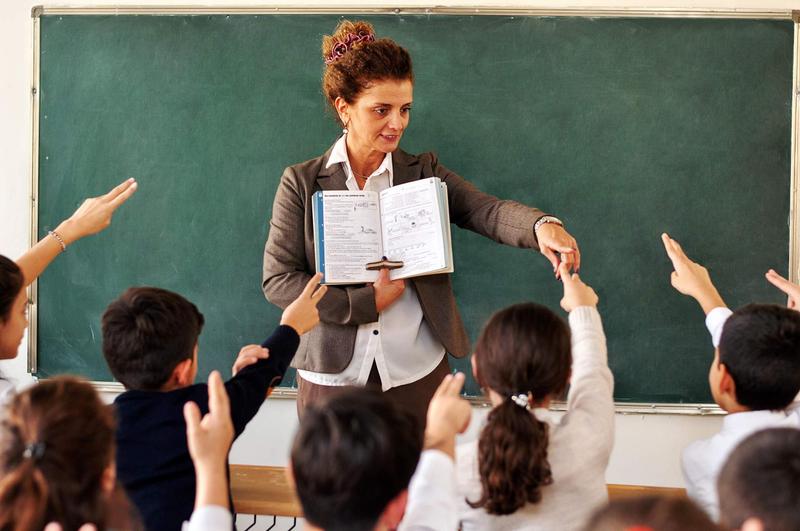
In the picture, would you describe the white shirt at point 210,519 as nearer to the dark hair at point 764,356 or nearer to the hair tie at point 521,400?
the hair tie at point 521,400

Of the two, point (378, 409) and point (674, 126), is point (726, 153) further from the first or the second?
point (378, 409)

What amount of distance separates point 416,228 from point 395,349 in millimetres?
369

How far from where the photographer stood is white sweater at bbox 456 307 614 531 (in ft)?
5.11

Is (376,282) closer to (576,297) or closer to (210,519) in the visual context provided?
(576,297)

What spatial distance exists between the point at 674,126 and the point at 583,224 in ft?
1.69

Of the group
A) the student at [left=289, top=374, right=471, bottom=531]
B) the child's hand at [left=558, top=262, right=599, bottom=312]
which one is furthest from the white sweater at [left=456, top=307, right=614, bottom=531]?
the student at [left=289, top=374, right=471, bottom=531]

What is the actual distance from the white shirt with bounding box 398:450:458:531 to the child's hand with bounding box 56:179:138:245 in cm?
130

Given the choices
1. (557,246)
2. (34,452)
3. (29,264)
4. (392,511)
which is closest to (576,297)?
(557,246)

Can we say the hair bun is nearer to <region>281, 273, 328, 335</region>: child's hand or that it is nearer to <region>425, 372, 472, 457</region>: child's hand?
<region>281, 273, 328, 335</region>: child's hand

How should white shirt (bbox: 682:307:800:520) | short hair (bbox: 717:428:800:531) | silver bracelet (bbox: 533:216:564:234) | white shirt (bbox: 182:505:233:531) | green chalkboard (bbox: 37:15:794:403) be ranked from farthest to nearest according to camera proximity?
green chalkboard (bbox: 37:15:794:403) → silver bracelet (bbox: 533:216:564:234) → white shirt (bbox: 682:307:800:520) → white shirt (bbox: 182:505:233:531) → short hair (bbox: 717:428:800:531)

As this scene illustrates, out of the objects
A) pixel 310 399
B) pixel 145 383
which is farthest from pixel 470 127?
pixel 145 383

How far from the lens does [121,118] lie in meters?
3.43

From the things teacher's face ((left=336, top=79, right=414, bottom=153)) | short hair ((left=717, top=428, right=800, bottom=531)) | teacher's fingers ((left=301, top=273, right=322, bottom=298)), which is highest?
teacher's face ((left=336, top=79, right=414, bottom=153))

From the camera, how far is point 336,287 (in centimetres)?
239
